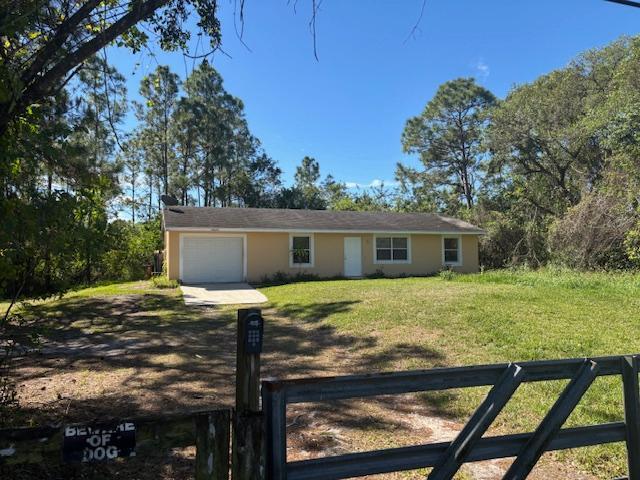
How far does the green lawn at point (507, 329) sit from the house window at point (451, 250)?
9760 millimetres

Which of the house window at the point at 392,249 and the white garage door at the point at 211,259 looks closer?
the white garage door at the point at 211,259

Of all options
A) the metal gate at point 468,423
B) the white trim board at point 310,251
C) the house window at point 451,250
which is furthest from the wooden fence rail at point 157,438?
the house window at point 451,250

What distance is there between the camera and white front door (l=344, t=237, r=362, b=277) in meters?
22.0

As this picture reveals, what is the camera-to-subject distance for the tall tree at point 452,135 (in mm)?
40219

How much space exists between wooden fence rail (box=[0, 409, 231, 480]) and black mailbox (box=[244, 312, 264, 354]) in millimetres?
334

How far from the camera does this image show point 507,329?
832cm

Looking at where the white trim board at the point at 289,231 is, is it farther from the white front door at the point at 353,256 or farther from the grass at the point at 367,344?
the grass at the point at 367,344

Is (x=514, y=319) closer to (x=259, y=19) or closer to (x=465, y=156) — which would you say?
(x=259, y=19)

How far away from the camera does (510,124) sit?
29.1m

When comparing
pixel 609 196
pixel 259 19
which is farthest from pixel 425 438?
pixel 609 196

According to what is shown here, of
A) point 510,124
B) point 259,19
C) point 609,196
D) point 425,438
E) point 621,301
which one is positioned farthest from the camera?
point 510,124

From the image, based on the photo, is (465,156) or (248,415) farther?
(465,156)

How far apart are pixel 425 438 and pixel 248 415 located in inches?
107

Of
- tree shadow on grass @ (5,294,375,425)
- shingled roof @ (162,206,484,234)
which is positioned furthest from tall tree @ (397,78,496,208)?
tree shadow on grass @ (5,294,375,425)
